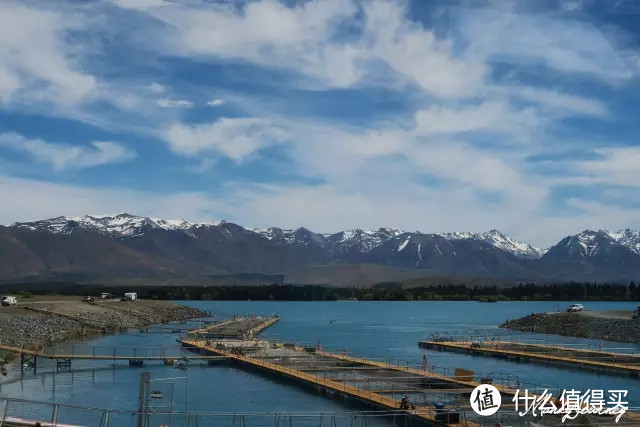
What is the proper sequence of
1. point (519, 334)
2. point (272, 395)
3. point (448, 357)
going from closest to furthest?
point (272, 395)
point (448, 357)
point (519, 334)

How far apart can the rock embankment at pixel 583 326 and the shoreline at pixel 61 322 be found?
61422mm

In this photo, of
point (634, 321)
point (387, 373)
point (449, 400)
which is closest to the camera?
point (449, 400)

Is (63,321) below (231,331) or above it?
above

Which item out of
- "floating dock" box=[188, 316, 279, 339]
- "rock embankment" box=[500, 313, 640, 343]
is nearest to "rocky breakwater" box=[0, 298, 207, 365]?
"floating dock" box=[188, 316, 279, 339]

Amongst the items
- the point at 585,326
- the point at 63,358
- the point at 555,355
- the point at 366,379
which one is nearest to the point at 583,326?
the point at 585,326

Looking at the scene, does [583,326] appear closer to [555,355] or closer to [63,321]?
[555,355]

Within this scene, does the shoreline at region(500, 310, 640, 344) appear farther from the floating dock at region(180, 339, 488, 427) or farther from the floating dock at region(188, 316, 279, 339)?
the floating dock at region(180, 339, 488, 427)

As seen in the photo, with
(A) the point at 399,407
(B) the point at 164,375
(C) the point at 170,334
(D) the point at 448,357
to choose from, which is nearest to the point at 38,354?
(B) the point at 164,375

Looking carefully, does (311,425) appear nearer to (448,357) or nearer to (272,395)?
(272,395)

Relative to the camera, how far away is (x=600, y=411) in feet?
117

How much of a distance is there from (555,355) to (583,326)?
37727 millimetres

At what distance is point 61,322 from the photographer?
99.6 m

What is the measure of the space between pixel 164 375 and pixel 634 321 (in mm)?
66156

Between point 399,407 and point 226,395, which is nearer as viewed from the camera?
point 399,407
